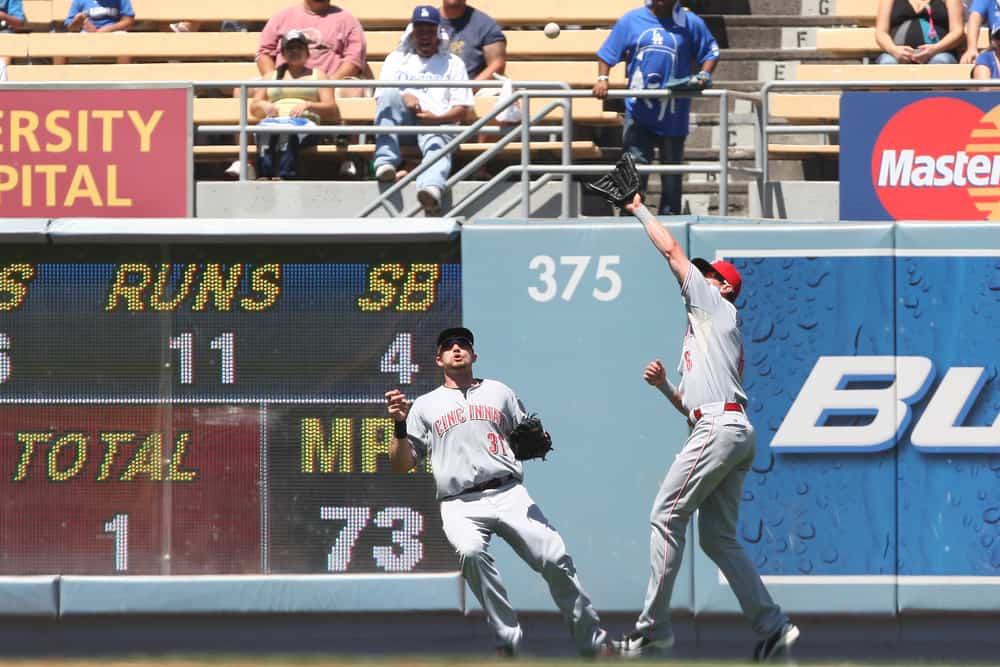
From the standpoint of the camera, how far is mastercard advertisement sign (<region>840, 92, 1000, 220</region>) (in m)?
9.80

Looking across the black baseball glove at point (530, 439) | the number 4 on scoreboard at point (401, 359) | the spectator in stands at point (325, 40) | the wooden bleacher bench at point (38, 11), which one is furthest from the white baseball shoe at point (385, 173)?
the wooden bleacher bench at point (38, 11)

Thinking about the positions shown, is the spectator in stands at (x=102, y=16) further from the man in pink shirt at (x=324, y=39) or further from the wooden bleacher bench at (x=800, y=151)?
the wooden bleacher bench at (x=800, y=151)

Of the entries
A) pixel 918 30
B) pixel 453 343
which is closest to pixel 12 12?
pixel 918 30

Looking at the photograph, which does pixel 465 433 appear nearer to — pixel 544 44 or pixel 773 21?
pixel 544 44

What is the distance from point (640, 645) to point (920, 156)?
332 centimetres

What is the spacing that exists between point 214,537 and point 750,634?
289cm

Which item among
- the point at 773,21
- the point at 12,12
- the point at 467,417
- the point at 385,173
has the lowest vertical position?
the point at 467,417

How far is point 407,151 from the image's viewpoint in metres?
12.0

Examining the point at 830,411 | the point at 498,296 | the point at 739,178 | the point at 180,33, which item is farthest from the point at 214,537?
the point at 180,33

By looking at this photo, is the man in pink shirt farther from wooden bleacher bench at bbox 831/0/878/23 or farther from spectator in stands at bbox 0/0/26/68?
wooden bleacher bench at bbox 831/0/878/23

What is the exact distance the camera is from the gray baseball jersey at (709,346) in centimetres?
845

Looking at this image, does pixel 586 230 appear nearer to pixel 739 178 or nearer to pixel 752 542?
pixel 752 542

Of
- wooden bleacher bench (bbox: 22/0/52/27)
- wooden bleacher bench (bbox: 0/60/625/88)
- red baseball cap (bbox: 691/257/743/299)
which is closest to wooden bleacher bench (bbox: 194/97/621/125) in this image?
wooden bleacher bench (bbox: 0/60/625/88)

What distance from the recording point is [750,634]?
9.15m
